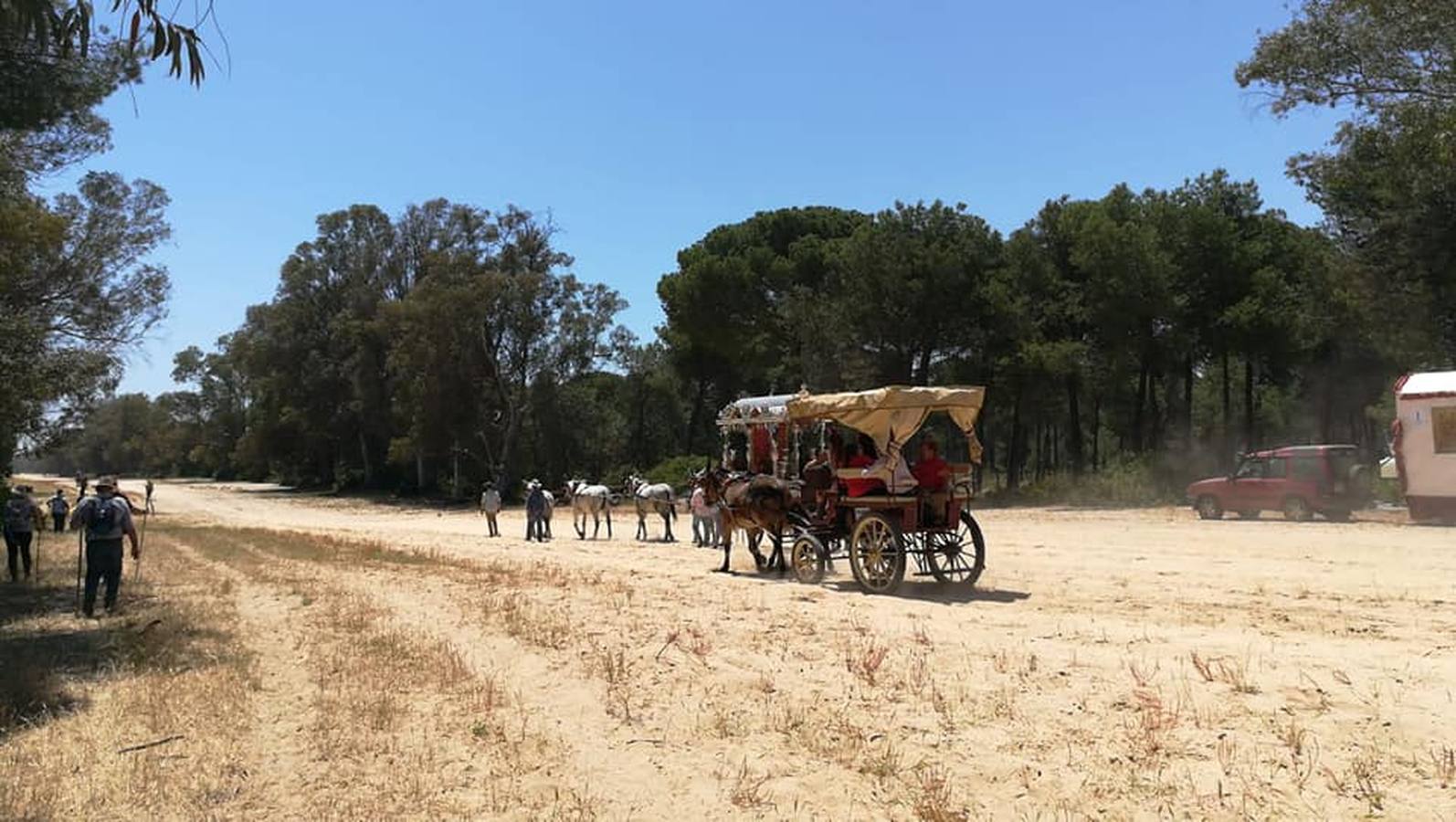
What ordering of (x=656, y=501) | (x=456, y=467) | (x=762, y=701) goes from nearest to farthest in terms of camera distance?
(x=762, y=701)
(x=656, y=501)
(x=456, y=467)

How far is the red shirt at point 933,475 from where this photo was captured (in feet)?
44.3

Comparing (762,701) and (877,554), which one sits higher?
(877,554)

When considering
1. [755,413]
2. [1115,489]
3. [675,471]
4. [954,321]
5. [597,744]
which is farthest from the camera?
[675,471]

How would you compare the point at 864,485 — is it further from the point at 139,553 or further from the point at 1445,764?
the point at 139,553

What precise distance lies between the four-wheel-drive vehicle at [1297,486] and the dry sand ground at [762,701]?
11.7 m

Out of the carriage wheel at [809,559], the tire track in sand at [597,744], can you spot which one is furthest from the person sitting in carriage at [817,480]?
the tire track in sand at [597,744]

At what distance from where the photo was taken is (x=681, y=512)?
1550 inches

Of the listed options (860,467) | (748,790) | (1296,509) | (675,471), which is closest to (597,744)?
(748,790)

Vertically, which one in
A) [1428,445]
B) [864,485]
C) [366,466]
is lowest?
[864,485]

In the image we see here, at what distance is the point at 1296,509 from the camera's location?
25938 millimetres

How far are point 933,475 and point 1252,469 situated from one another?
17559 mm

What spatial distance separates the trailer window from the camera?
2286cm

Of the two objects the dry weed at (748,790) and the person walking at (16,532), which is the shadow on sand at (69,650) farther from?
the dry weed at (748,790)

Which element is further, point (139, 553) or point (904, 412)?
point (139, 553)
